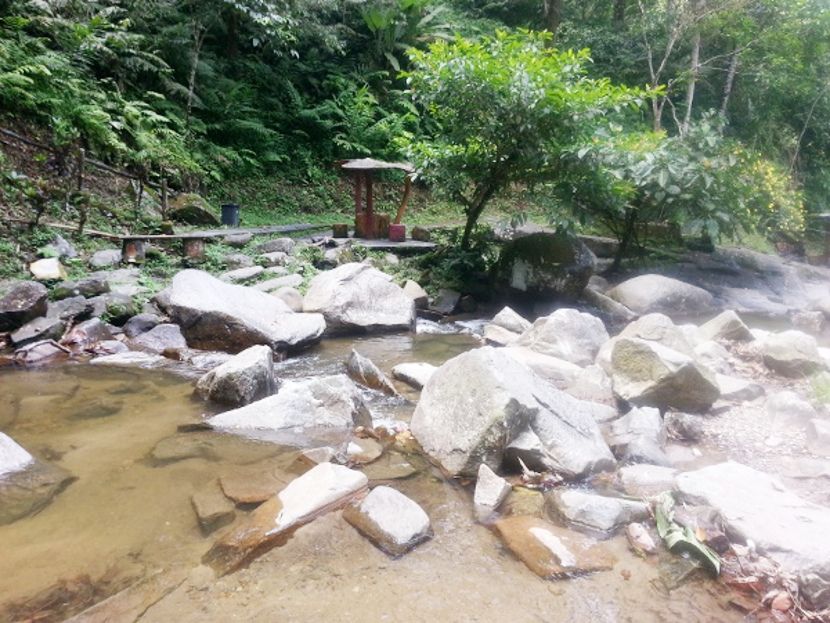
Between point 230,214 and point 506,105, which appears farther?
point 230,214

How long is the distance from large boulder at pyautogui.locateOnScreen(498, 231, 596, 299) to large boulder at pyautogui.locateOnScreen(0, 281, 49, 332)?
6151 millimetres

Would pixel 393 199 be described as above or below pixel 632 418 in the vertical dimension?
above

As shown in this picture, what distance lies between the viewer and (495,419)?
3.27 meters

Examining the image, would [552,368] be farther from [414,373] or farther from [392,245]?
[392,245]

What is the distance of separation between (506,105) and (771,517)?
639 cm

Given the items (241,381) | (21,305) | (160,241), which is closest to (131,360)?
(21,305)

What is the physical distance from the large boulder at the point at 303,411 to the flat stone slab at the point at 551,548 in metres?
1.51

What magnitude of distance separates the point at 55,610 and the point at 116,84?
37.7 feet

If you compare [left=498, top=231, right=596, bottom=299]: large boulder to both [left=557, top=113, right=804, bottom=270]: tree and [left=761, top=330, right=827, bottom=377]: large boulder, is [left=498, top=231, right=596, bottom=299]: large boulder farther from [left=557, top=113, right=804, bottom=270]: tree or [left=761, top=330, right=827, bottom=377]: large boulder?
[left=761, top=330, right=827, bottom=377]: large boulder

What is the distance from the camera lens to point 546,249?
8.56m

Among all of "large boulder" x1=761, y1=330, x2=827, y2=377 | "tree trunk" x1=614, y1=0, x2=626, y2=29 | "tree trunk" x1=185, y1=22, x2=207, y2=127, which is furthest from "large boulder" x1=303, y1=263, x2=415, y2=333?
"tree trunk" x1=614, y1=0, x2=626, y2=29

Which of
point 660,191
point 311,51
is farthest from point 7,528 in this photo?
point 311,51

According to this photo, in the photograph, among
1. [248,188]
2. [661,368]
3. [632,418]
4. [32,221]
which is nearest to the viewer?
[632,418]

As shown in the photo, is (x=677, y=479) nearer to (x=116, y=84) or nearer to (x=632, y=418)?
(x=632, y=418)
